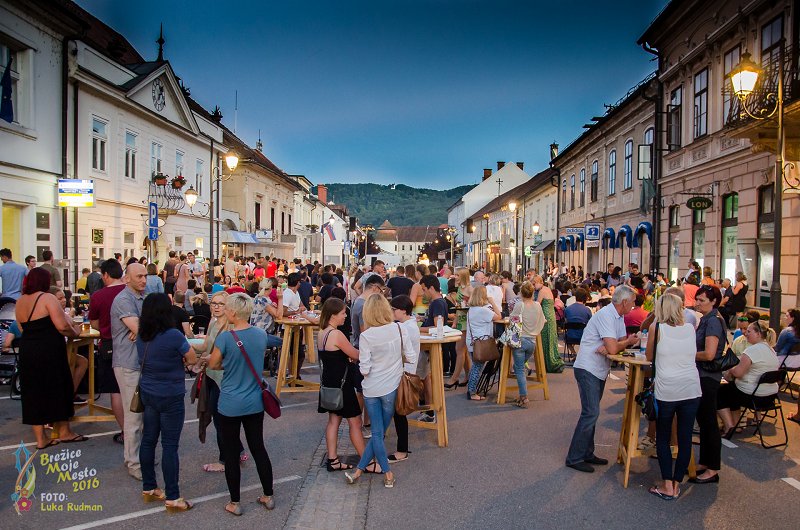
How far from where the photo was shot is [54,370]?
633 centimetres

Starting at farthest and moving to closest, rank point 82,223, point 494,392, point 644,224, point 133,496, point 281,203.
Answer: point 281,203, point 644,224, point 82,223, point 494,392, point 133,496

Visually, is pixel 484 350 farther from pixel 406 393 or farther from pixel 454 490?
pixel 454 490

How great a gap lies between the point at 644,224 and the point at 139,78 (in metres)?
19.3

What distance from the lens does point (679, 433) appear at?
540cm

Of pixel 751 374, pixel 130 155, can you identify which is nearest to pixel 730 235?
pixel 751 374

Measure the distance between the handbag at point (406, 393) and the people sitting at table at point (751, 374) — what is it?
12.4 feet

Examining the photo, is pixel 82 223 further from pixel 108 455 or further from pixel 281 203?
pixel 281 203

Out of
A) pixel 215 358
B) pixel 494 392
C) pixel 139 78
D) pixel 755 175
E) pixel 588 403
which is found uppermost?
pixel 139 78

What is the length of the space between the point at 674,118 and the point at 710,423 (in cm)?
1821

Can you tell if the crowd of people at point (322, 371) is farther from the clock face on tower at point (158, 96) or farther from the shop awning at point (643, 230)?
the clock face on tower at point (158, 96)

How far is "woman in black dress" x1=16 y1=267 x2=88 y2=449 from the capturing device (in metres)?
6.14

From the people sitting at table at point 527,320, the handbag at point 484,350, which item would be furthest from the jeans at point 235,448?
the people sitting at table at point 527,320

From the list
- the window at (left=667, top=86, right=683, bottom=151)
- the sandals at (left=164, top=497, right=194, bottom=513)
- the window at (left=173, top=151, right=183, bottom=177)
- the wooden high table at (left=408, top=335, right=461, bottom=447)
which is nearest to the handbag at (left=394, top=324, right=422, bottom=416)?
the wooden high table at (left=408, top=335, right=461, bottom=447)

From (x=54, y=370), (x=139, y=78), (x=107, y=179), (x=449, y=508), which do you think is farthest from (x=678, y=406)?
(x=139, y=78)
